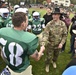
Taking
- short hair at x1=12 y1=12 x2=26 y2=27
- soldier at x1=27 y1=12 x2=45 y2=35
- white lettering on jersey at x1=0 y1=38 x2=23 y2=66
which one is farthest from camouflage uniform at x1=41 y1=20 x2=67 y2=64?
short hair at x1=12 y1=12 x2=26 y2=27

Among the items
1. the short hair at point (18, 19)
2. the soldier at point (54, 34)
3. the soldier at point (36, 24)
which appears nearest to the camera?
the short hair at point (18, 19)

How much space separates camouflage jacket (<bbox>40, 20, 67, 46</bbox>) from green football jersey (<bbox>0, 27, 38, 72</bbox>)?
8.38ft

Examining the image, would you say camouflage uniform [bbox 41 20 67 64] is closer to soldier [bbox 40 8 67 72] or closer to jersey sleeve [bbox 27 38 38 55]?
soldier [bbox 40 8 67 72]

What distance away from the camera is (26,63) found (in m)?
3.73

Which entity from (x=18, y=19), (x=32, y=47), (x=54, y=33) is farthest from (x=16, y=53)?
(x=54, y=33)

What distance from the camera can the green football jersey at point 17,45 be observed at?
347 centimetres

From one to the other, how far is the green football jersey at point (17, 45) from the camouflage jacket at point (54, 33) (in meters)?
2.55

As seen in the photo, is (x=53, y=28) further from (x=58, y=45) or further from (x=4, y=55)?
(x=4, y=55)

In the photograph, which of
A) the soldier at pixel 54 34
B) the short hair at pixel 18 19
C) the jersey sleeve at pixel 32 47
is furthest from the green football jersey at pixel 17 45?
the soldier at pixel 54 34

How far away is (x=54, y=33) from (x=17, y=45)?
9.42 ft

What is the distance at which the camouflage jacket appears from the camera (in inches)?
243

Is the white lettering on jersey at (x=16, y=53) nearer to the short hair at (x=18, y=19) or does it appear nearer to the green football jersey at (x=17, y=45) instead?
the green football jersey at (x=17, y=45)

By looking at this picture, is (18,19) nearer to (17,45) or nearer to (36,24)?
(17,45)

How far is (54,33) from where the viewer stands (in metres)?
6.23
